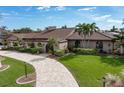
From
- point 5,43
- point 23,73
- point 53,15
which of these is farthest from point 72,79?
point 5,43

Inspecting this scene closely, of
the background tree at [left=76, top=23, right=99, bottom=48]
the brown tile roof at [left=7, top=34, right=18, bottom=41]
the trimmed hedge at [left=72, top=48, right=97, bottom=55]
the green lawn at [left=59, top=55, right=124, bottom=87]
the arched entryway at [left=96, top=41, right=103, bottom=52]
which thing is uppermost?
the background tree at [left=76, top=23, right=99, bottom=48]

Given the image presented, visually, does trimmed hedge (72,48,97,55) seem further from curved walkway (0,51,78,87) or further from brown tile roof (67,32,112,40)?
curved walkway (0,51,78,87)

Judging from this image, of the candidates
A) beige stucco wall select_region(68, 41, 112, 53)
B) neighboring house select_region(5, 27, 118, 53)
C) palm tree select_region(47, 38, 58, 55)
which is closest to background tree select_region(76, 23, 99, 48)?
neighboring house select_region(5, 27, 118, 53)

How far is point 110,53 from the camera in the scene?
2298 cm

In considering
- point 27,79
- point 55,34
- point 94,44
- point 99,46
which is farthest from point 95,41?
point 27,79

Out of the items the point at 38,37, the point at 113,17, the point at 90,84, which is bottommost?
the point at 90,84

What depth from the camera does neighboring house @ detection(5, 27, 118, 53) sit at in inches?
931

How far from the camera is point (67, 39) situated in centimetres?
2553

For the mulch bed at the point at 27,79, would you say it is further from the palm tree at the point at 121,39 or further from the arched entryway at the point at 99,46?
the arched entryway at the point at 99,46

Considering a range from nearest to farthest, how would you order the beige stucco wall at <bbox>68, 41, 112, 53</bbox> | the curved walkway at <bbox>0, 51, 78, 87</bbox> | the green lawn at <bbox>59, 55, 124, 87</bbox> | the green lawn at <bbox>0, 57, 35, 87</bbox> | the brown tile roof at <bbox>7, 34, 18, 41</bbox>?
1. the curved walkway at <bbox>0, 51, 78, 87</bbox>
2. the green lawn at <bbox>0, 57, 35, 87</bbox>
3. the green lawn at <bbox>59, 55, 124, 87</bbox>
4. the beige stucco wall at <bbox>68, 41, 112, 53</bbox>
5. the brown tile roof at <bbox>7, 34, 18, 41</bbox>

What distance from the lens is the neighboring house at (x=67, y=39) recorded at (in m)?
23.6

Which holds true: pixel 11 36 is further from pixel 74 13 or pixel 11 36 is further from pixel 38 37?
pixel 74 13

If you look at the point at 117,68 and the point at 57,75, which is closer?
the point at 57,75
